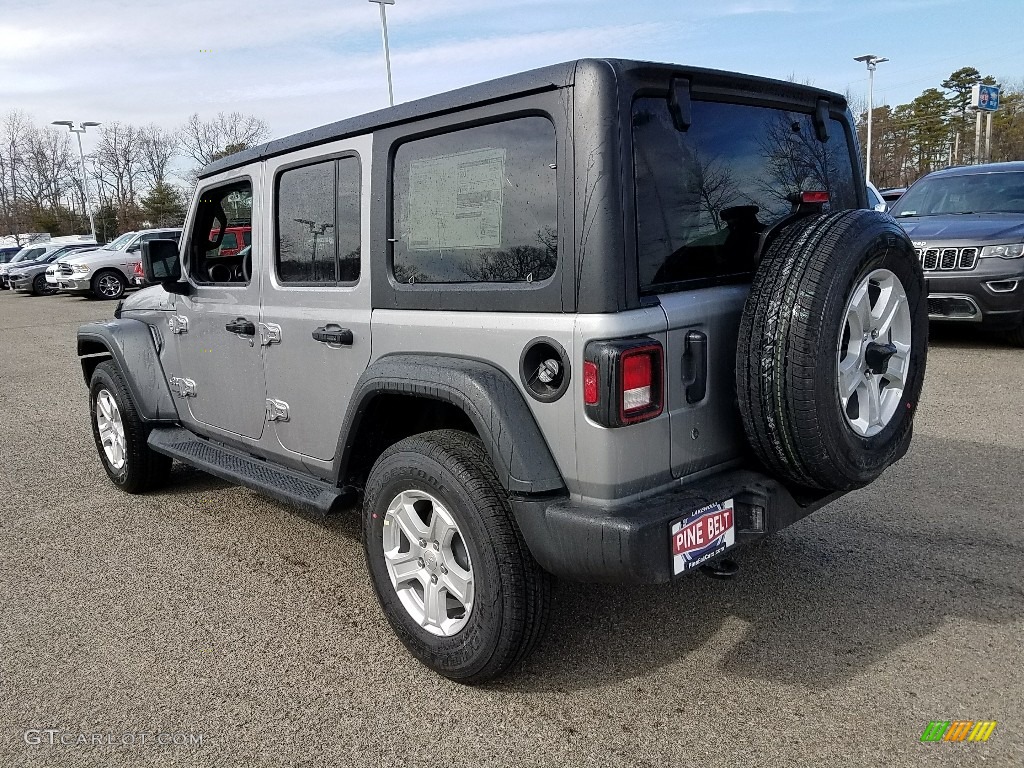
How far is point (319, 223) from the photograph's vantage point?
3.48 metres

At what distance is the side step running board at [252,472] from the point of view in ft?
11.0

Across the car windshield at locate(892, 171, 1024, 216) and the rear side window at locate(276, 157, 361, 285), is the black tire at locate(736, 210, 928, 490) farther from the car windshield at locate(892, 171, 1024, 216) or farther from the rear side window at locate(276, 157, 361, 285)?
the car windshield at locate(892, 171, 1024, 216)

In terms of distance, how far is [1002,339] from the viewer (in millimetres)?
8734

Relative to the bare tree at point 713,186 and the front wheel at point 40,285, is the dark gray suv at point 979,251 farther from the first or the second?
the front wheel at point 40,285

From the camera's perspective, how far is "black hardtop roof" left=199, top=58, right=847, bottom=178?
243 cm

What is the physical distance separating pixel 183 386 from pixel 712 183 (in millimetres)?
3141

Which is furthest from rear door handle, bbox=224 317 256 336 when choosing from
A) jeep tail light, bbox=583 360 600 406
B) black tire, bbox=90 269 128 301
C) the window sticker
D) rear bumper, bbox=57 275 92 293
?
black tire, bbox=90 269 128 301

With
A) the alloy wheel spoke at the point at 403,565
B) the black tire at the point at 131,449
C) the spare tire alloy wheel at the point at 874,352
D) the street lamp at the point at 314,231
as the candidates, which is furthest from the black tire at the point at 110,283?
the spare tire alloy wheel at the point at 874,352

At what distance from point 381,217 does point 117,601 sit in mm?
2080

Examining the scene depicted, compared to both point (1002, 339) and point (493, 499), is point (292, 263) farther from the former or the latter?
point (1002, 339)

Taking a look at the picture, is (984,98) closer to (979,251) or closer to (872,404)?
(979,251)

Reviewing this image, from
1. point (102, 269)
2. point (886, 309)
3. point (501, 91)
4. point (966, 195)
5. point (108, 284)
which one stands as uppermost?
point (966, 195)

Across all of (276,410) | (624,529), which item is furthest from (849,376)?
(276,410)

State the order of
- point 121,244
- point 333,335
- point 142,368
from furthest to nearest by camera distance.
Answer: point 121,244 → point 142,368 → point 333,335
